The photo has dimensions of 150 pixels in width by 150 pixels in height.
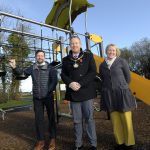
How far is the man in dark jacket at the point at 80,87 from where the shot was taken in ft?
15.9

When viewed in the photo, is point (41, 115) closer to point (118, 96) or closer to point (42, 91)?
point (42, 91)

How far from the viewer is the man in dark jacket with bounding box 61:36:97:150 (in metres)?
4.85

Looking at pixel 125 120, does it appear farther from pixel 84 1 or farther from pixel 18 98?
pixel 18 98

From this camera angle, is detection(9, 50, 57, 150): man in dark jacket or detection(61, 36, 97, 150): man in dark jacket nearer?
detection(61, 36, 97, 150): man in dark jacket

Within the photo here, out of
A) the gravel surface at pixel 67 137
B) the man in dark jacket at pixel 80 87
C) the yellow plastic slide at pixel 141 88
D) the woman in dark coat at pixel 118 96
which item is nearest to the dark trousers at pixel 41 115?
the gravel surface at pixel 67 137

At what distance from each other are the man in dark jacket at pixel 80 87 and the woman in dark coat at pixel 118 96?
0.23 metres

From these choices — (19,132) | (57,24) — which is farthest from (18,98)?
(19,132)

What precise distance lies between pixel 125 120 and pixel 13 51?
492cm

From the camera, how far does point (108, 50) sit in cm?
495

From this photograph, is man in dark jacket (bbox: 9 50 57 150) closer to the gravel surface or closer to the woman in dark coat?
the gravel surface

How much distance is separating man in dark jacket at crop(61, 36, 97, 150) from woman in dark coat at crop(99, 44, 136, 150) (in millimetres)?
232

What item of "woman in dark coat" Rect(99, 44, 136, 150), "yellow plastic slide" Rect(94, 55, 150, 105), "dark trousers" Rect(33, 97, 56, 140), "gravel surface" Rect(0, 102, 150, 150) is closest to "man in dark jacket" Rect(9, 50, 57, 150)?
"dark trousers" Rect(33, 97, 56, 140)

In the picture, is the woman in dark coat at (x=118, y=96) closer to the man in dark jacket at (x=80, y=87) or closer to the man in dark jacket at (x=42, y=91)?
the man in dark jacket at (x=80, y=87)

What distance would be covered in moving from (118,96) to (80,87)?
60 centimetres
